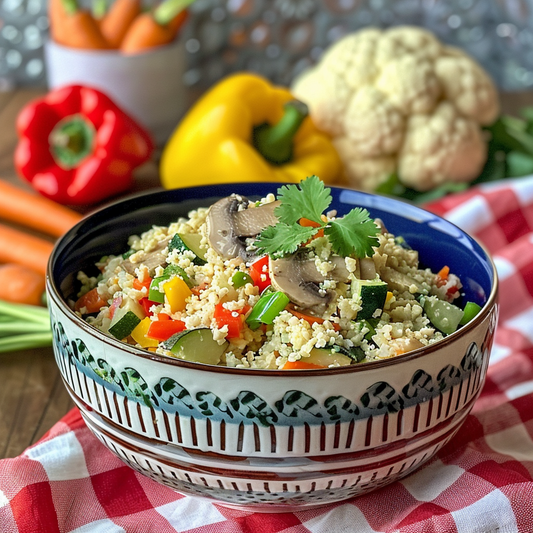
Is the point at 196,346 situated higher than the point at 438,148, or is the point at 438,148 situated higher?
the point at 196,346

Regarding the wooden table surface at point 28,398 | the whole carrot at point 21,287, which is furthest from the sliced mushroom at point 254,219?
the whole carrot at point 21,287

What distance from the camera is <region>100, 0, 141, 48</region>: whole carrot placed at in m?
3.42

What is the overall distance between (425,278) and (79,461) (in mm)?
815

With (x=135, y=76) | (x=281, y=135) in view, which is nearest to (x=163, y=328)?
(x=281, y=135)

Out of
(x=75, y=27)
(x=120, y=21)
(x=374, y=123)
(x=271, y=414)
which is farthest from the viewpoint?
(x=120, y=21)

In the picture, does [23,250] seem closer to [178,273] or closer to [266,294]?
[178,273]

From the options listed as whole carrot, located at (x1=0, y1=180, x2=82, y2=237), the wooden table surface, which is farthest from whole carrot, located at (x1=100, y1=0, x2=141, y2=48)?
the wooden table surface

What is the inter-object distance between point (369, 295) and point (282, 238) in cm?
19

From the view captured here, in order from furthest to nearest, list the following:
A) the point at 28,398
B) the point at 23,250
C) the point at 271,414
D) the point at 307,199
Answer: the point at 23,250 < the point at 28,398 < the point at 307,199 < the point at 271,414

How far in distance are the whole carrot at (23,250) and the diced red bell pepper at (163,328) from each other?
1.12 metres

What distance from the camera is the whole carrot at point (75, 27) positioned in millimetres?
3297

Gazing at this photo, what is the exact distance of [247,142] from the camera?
3.02 m

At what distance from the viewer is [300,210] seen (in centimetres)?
147

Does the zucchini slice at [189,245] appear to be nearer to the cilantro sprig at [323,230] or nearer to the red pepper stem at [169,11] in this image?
the cilantro sprig at [323,230]
